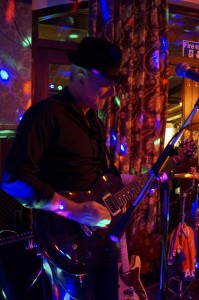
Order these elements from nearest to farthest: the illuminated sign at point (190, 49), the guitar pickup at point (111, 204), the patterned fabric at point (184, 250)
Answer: the guitar pickup at point (111, 204), the patterned fabric at point (184, 250), the illuminated sign at point (190, 49)

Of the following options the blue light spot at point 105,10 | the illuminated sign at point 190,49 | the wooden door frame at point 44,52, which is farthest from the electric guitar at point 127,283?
the illuminated sign at point 190,49

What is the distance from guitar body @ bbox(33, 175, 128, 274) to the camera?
1279 mm

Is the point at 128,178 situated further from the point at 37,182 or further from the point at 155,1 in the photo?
the point at 155,1

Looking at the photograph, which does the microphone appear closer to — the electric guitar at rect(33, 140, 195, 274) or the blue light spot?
the electric guitar at rect(33, 140, 195, 274)

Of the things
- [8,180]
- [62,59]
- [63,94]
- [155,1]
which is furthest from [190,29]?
[8,180]

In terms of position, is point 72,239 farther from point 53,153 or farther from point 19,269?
point 19,269

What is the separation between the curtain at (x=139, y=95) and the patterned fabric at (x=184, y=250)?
0.38 m

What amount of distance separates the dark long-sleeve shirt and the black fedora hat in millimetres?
157

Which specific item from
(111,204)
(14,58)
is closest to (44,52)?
(14,58)

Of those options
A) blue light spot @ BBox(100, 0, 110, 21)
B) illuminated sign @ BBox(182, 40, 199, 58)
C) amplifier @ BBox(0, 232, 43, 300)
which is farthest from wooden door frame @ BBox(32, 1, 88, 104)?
amplifier @ BBox(0, 232, 43, 300)

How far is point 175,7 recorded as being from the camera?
3.16 meters

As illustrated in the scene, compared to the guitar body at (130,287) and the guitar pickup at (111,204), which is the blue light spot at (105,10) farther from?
the guitar body at (130,287)

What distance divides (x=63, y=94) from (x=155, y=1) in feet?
5.94

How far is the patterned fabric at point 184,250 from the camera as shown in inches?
96.6
